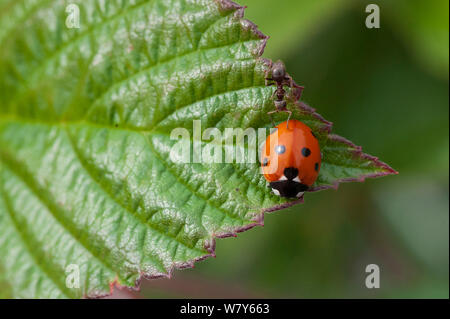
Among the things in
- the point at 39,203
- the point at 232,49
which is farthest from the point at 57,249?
the point at 232,49

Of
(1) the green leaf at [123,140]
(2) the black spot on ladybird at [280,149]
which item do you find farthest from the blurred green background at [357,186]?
(2) the black spot on ladybird at [280,149]

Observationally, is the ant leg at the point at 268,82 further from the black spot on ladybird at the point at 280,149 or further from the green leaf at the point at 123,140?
the black spot on ladybird at the point at 280,149

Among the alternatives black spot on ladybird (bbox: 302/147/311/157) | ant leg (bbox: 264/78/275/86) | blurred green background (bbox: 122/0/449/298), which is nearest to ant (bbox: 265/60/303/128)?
ant leg (bbox: 264/78/275/86)

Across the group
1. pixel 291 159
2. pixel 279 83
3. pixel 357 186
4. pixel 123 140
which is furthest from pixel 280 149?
pixel 357 186

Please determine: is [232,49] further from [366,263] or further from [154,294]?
[366,263]

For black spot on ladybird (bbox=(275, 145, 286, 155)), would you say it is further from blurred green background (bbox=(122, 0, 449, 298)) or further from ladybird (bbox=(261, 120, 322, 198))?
blurred green background (bbox=(122, 0, 449, 298))

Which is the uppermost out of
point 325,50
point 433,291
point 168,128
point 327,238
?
point 325,50
